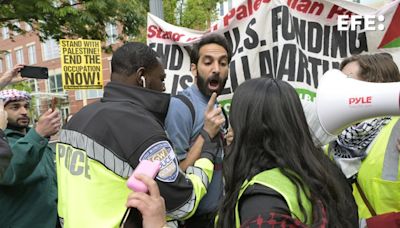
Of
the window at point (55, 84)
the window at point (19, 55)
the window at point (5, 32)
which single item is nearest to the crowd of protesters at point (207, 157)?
the window at point (5, 32)

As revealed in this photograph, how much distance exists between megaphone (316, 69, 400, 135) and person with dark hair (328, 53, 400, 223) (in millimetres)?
379

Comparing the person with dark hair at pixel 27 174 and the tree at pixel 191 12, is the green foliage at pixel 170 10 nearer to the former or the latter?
the tree at pixel 191 12

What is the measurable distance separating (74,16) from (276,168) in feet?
25.5

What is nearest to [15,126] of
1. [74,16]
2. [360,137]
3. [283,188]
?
[360,137]

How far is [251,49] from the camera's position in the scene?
3471 millimetres

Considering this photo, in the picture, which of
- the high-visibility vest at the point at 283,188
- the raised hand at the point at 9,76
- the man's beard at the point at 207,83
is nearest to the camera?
the high-visibility vest at the point at 283,188

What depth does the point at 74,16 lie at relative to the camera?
27.5 ft

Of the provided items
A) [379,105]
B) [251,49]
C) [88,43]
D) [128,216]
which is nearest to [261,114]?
[379,105]

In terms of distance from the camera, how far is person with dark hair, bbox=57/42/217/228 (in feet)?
5.80

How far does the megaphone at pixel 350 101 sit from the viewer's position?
60.9 inches

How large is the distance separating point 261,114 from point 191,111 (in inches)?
41.5

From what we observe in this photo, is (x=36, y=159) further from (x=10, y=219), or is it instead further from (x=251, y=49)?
(x=251, y=49)

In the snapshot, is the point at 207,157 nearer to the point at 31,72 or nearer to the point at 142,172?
the point at 142,172

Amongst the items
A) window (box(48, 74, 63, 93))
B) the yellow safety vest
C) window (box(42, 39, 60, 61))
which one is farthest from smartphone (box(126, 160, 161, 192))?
window (box(42, 39, 60, 61))
